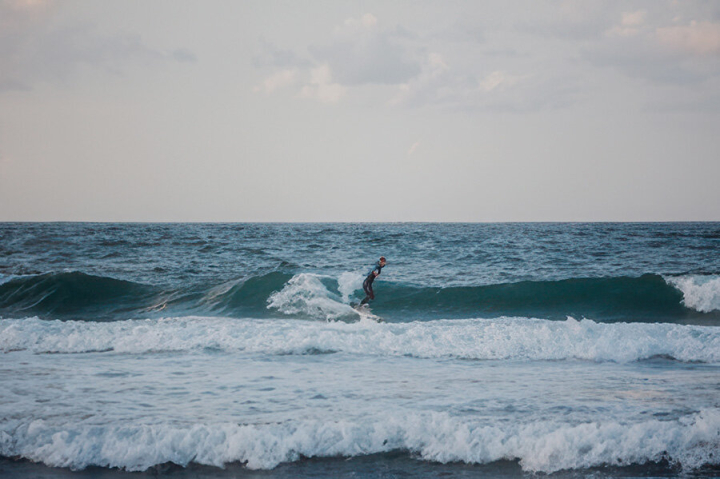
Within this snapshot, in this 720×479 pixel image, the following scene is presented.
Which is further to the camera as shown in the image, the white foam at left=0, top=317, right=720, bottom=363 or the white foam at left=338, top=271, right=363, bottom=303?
the white foam at left=338, top=271, right=363, bottom=303

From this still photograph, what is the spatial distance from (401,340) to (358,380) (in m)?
2.68

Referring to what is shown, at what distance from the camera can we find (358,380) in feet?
26.9

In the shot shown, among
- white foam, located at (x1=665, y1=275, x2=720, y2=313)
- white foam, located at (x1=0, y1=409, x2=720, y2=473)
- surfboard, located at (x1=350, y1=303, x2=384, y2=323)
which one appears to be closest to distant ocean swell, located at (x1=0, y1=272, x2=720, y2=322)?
white foam, located at (x1=665, y1=275, x2=720, y2=313)

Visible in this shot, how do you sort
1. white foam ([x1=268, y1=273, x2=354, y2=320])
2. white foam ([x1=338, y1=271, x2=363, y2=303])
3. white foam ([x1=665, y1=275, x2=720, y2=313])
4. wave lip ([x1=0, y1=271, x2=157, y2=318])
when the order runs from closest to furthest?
1. white foam ([x1=268, y1=273, x2=354, y2=320])
2. white foam ([x1=665, y1=275, x2=720, y2=313])
3. wave lip ([x1=0, y1=271, x2=157, y2=318])
4. white foam ([x1=338, y1=271, x2=363, y2=303])

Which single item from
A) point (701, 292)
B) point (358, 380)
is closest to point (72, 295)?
point (358, 380)

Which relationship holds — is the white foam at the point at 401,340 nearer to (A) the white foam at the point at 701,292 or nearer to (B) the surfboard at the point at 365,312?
(B) the surfboard at the point at 365,312

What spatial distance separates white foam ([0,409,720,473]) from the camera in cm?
541

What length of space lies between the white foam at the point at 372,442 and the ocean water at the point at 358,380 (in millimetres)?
20

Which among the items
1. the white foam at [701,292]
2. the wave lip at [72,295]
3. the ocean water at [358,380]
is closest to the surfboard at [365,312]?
the ocean water at [358,380]

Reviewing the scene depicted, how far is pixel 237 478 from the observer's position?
16.8ft

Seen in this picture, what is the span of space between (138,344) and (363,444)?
22.3 ft

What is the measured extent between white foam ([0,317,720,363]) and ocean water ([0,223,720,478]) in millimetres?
49

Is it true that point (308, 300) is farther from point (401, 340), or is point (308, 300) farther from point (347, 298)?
point (401, 340)

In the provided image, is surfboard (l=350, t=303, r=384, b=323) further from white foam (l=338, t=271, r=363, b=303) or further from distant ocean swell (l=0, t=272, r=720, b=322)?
white foam (l=338, t=271, r=363, b=303)
